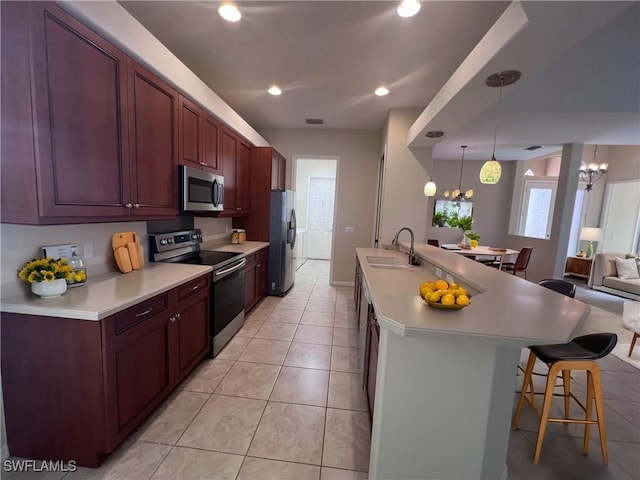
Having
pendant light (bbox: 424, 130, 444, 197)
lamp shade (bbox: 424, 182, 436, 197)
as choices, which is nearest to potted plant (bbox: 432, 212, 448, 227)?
pendant light (bbox: 424, 130, 444, 197)

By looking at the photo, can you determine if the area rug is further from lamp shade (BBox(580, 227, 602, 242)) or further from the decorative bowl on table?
lamp shade (BBox(580, 227, 602, 242))

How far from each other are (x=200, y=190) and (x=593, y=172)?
834 centimetres

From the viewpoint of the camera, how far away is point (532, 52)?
1539 millimetres

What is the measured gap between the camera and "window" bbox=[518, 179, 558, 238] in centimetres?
667

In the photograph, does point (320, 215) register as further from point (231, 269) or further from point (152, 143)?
point (152, 143)

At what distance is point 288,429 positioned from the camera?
1.77m

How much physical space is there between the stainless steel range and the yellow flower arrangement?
0.97 m

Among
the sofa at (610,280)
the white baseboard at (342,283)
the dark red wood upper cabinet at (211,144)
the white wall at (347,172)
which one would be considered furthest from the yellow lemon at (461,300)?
the sofa at (610,280)

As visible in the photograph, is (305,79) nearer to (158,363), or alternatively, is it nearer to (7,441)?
(158,363)

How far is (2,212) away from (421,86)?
3715 mm

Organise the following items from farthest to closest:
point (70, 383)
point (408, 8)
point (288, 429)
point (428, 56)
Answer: point (428, 56), point (408, 8), point (288, 429), point (70, 383)

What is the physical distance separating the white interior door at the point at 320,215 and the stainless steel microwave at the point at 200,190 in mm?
4635

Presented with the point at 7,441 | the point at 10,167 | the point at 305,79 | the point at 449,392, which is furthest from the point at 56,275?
the point at 305,79

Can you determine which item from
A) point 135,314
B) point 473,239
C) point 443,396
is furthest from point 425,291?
point 473,239
